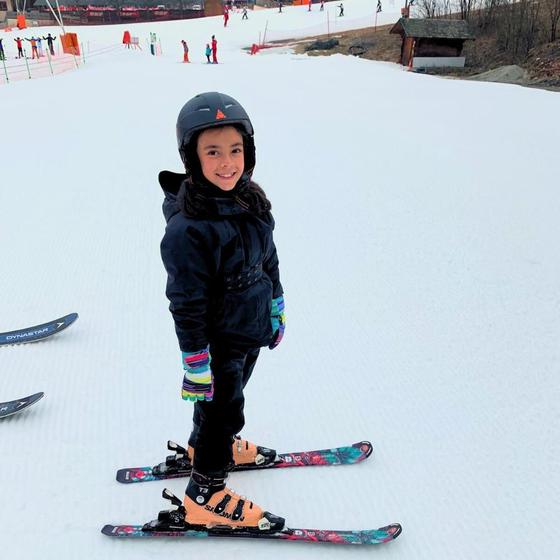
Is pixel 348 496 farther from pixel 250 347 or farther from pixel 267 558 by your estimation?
pixel 250 347

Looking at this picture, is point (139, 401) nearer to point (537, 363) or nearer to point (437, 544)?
point (437, 544)

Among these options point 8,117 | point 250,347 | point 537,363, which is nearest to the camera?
point 250,347

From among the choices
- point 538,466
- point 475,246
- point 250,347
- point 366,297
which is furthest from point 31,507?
point 475,246

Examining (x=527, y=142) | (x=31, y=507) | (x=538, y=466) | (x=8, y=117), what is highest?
(x=8, y=117)

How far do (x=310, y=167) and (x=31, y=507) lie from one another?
6.22 metres

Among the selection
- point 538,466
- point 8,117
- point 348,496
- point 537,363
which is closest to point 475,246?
point 537,363

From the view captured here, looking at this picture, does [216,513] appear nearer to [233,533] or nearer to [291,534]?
[233,533]

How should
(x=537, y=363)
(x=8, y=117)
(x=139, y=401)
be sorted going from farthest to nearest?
(x=8, y=117)
(x=537, y=363)
(x=139, y=401)

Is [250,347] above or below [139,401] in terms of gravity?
above

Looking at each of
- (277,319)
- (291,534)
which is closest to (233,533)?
(291,534)

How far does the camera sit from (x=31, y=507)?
2184 mm

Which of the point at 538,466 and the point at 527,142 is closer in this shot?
the point at 538,466

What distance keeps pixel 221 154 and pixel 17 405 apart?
2087 mm

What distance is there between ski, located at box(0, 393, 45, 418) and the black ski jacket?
148 cm
